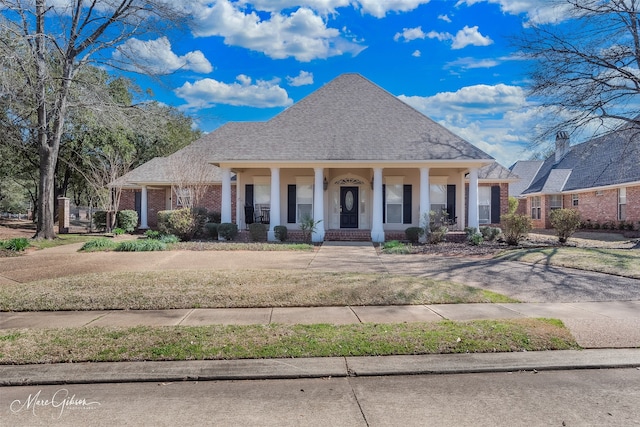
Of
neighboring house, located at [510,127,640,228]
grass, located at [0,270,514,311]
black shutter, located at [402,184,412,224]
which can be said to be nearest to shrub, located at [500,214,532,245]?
black shutter, located at [402,184,412,224]

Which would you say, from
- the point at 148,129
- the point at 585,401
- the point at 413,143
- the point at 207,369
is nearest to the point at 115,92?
the point at 148,129

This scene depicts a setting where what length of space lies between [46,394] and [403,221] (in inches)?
691

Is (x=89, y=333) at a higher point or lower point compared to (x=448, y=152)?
lower

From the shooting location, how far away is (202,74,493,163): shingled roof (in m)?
17.6

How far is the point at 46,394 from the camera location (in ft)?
13.4

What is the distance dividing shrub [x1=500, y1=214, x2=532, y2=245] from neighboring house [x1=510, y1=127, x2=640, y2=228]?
5.88 meters

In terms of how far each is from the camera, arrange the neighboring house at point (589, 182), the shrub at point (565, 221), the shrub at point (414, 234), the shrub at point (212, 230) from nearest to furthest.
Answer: the shrub at point (565, 221), the shrub at point (414, 234), the shrub at point (212, 230), the neighboring house at point (589, 182)

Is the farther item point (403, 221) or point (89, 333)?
point (403, 221)

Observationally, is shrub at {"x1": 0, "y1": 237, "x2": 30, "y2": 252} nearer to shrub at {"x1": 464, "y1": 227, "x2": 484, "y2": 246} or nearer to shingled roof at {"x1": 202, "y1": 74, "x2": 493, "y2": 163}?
shingled roof at {"x1": 202, "y1": 74, "x2": 493, "y2": 163}

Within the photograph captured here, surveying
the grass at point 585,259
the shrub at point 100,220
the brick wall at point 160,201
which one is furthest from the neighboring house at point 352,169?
the grass at point 585,259

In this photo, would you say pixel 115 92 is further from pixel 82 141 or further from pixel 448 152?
pixel 448 152

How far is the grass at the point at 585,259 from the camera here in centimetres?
1044

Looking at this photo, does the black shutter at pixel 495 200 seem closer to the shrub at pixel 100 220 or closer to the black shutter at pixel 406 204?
the black shutter at pixel 406 204

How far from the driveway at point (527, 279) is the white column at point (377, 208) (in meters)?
5.51
